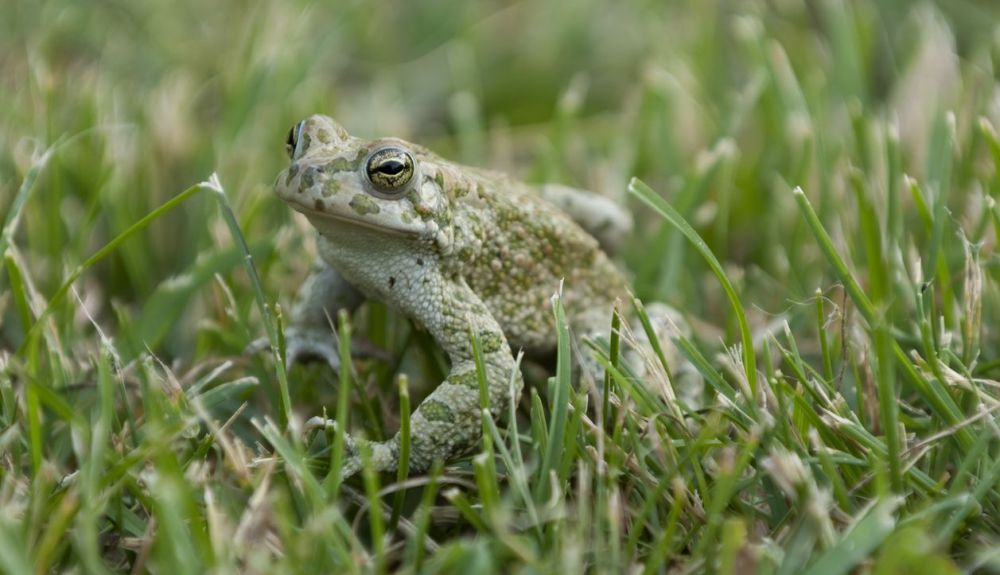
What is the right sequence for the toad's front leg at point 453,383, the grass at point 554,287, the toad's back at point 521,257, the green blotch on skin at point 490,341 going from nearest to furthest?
the grass at point 554,287 < the toad's front leg at point 453,383 < the green blotch on skin at point 490,341 < the toad's back at point 521,257

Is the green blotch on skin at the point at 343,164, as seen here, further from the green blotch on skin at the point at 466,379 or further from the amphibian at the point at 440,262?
the green blotch on skin at the point at 466,379

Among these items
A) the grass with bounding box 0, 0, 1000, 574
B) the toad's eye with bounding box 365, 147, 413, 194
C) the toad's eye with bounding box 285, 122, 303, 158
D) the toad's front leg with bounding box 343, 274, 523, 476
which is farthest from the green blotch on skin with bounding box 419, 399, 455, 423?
the toad's eye with bounding box 285, 122, 303, 158

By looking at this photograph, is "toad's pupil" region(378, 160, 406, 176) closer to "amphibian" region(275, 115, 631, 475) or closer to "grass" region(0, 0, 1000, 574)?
"amphibian" region(275, 115, 631, 475)

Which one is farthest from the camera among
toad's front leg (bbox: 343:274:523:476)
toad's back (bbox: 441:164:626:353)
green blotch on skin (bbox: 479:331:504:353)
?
toad's back (bbox: 441:164:626:353)

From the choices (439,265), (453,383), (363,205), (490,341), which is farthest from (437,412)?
(363,205)

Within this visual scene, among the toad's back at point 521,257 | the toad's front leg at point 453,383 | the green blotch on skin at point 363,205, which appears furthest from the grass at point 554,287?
the green blotch on skin at point 363,205

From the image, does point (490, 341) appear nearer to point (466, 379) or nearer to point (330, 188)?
point (466, 379)

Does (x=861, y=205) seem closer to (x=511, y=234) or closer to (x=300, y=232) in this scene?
(x=511, y=234)

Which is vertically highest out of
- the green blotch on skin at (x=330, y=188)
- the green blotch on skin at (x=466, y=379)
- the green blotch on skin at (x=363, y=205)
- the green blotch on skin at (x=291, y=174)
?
the green blotch on skin at (x=291, y=174)

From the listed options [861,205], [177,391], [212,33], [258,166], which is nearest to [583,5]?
[212,33]
